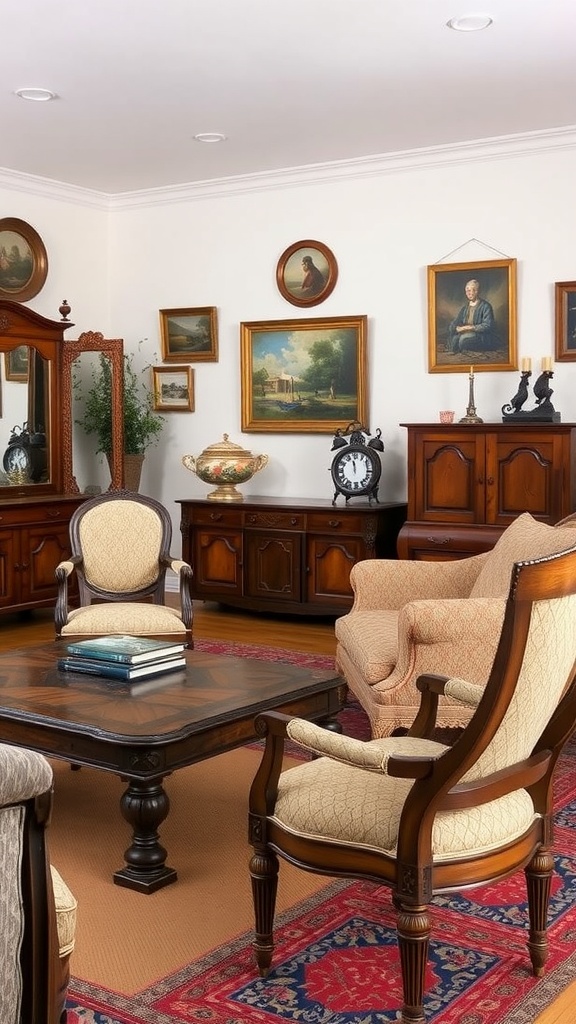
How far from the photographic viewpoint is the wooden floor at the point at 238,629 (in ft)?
24.2

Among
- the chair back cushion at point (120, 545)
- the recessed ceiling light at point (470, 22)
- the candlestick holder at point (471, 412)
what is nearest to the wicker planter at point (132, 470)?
the candlestick holder at point (471, 412)

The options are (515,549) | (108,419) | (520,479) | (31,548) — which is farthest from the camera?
(108,419)

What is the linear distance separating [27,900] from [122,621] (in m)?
3.43

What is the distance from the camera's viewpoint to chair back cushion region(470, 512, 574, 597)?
4250 mm

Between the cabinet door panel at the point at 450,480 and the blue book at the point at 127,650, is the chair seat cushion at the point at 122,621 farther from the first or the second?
the cabinet door panel at the point at 450,480

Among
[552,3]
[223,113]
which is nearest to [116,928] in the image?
[552,3]

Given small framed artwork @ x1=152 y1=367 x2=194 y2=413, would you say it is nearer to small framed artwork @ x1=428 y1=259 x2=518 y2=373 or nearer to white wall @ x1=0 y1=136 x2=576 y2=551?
white wall @ x1=0 y1=136 x2=576 y2=551

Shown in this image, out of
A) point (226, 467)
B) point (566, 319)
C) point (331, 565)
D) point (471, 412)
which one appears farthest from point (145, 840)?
point (226, 467)

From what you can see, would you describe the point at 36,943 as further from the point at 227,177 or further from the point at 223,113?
the point at 227,177

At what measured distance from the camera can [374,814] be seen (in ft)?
8.76

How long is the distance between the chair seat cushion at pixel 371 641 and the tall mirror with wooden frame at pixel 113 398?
3852 mm

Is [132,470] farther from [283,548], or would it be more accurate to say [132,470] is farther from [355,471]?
[355,471]

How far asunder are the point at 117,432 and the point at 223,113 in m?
2.77

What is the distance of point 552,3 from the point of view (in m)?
5.22
